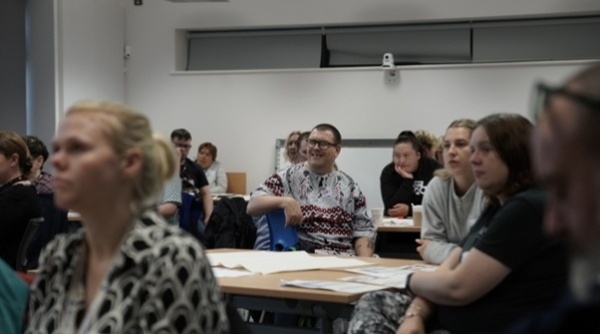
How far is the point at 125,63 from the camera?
35.3ft

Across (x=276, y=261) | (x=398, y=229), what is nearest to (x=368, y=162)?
(x=398, y=229)

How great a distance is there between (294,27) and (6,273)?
26.6 feet

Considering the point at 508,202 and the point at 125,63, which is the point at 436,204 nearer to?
the point at 508,202

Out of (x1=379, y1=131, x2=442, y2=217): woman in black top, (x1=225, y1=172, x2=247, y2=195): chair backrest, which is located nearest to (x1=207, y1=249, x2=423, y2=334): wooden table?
(x1=379, y1=131, x2=442, y2=217): woman in black top

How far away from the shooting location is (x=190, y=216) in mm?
6906

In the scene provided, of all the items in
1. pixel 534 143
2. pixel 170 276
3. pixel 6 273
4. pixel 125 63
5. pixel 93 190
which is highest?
pixel 125 63

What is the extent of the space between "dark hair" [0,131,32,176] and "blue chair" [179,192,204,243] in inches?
91.1

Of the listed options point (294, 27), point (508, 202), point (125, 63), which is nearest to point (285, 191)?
point (508, 202)

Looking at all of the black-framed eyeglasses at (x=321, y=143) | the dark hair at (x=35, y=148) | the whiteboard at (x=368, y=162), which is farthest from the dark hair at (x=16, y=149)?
the whiteboard at (x=368, y=162)

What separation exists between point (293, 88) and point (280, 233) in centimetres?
565

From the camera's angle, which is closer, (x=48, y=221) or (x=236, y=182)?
(x=48, y=221)

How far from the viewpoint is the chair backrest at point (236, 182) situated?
10117 millimetres

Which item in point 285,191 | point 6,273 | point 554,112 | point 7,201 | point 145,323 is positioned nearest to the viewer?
point 554,112

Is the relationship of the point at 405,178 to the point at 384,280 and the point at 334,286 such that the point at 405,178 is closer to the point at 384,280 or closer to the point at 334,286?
the point at 384,280
